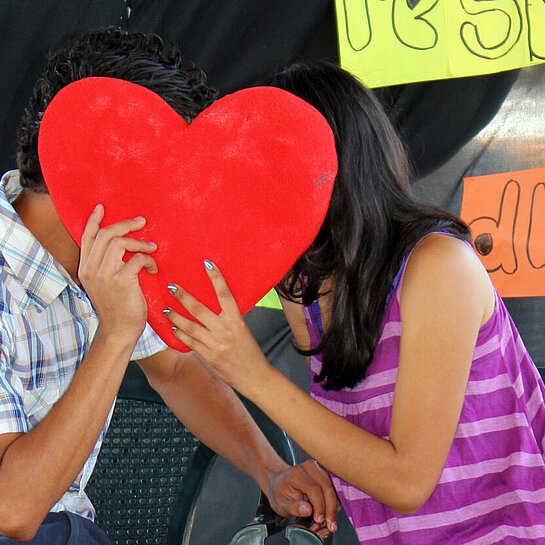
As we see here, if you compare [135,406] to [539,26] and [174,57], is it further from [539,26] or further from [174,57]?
[539,26]

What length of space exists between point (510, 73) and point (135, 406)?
0.84 m

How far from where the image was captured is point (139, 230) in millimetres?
714

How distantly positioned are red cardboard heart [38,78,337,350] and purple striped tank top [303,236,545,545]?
0.92ft

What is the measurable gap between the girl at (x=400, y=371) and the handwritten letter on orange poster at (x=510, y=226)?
0.28 m

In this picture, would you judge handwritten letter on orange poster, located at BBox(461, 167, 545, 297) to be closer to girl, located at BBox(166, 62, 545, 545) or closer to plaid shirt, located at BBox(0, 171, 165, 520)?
girl, located at BBox(166, 62, 545, 545)

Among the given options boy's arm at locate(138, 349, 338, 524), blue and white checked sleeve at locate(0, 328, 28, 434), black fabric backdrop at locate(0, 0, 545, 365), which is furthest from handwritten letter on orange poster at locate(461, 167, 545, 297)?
blue and white checked sleeve at locate(0, 328, 28, 434)

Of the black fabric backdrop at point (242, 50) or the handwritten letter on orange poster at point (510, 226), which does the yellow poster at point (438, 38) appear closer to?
the black fabric backdrop at point (242, 50)

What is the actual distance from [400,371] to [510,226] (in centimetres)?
51

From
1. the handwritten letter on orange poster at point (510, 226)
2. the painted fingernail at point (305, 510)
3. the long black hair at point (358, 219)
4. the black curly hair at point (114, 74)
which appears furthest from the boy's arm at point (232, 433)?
the handwritten letter on orange poster at point (510, 226)

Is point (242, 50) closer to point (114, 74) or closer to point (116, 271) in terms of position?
point (114, 74)

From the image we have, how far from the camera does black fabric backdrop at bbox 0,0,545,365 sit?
1.12 meters

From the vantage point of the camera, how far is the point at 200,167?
708mm

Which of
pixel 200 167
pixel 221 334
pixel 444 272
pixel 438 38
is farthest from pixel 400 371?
pixel 438 38

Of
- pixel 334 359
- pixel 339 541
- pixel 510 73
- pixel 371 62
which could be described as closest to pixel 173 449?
pixel 334 359
